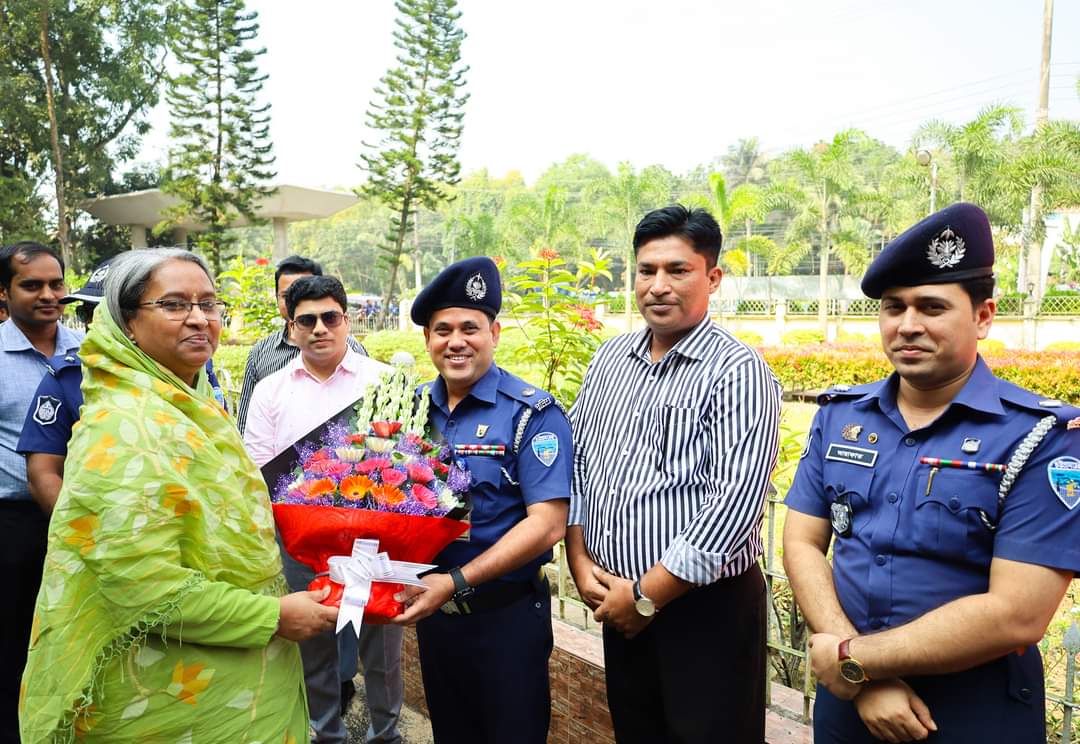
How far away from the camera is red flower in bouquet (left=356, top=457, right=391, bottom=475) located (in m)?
1.76

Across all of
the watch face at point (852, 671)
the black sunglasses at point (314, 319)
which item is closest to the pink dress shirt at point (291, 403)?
the black sunglasses at point (314, 319)

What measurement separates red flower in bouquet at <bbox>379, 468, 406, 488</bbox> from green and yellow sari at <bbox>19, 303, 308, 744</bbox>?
296 mm

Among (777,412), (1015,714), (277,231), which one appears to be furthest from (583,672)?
(277,231)

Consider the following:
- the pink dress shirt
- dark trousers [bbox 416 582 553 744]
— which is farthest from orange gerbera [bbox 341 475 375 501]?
the pink dress shirt

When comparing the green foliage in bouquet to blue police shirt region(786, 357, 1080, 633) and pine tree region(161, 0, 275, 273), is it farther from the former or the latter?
pine tree region(161, 0, 275, 273)

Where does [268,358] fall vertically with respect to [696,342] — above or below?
below

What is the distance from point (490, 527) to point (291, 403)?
1.20 meters

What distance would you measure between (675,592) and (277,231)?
22760 mm

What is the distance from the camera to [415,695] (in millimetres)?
3340

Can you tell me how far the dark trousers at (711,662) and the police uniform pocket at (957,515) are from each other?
0.57m

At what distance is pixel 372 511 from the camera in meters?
1.69

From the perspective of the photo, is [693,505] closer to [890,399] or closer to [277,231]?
[890,399]

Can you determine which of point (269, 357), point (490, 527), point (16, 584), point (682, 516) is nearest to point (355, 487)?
point (490, 527)

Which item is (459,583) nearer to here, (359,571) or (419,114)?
(359,571)
